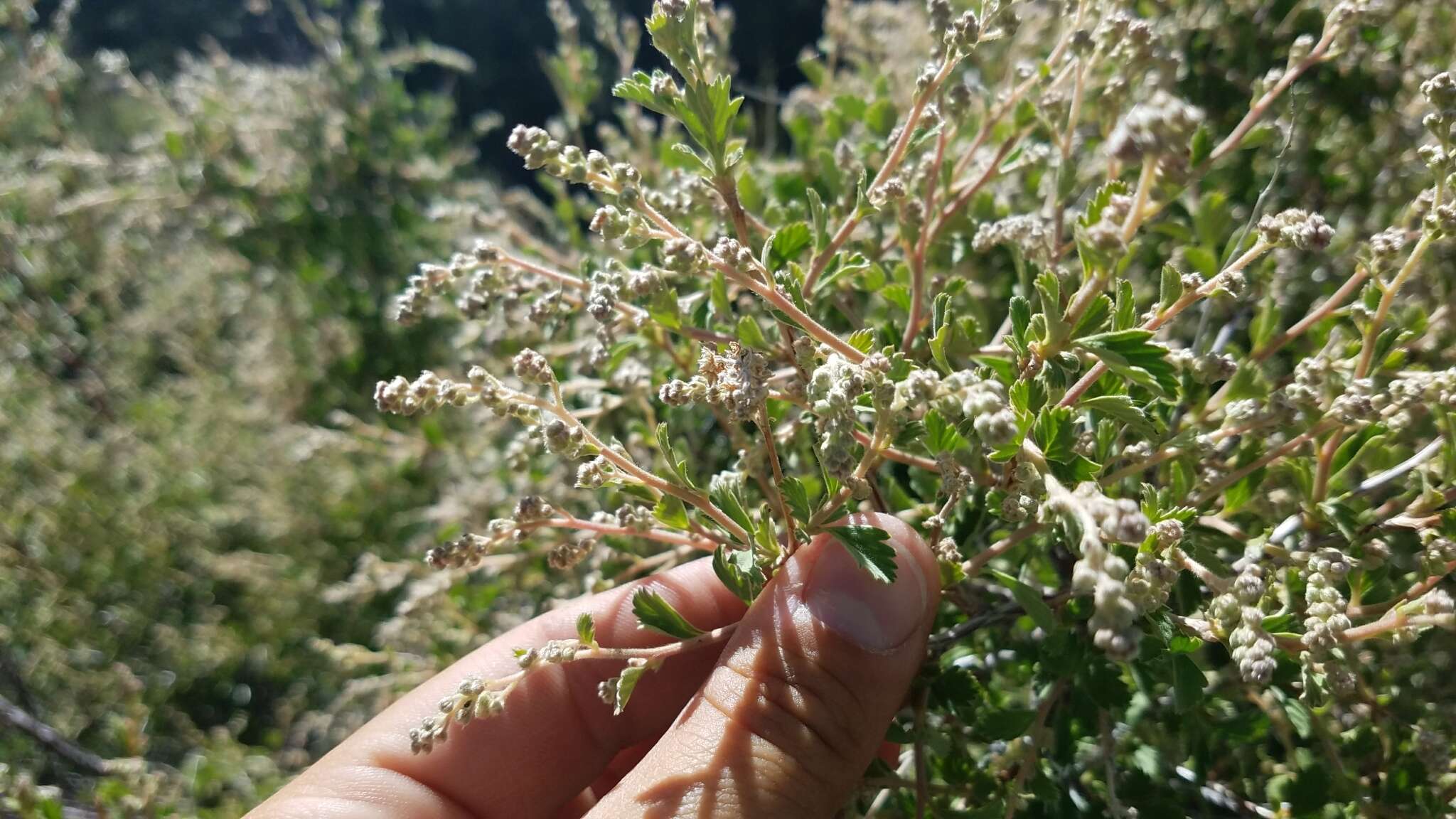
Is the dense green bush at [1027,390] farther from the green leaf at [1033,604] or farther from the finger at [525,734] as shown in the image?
the finger at [525,734]

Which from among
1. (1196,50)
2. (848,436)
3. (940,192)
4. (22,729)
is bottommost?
(22,729)

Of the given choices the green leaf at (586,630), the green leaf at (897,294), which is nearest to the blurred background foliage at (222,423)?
the green leaf at (586,630)

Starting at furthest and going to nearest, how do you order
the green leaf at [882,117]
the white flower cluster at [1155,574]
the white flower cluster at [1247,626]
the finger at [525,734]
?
the green leaf at [882,117]
the finger at [525,734]
the white flower cluster at [1155,574]
the white flower cluster at [1247,626]

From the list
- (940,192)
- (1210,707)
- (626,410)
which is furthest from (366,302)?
(1210,707)

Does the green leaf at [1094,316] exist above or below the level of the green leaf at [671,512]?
above

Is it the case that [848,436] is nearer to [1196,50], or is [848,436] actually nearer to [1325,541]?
[1325,541]

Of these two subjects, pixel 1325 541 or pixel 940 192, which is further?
pixel 940 192
